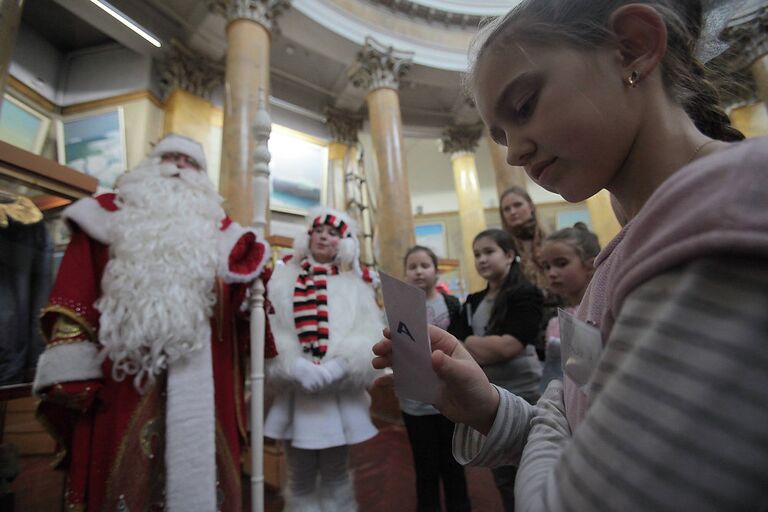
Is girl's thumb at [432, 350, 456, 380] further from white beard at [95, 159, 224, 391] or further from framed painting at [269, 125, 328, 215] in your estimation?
framed painting at [269, 125, 328, 215]

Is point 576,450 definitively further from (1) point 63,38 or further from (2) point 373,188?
(1) point 63,38

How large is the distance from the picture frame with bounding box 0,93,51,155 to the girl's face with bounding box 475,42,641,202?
6.46 meters

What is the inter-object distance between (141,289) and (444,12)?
339 inches

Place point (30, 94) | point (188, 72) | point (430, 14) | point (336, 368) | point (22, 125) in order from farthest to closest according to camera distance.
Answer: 1. point (430, 14)
2. point (188, 72)
3. point (30, 94)
4. point (22, 125)
5. point (336, 368)

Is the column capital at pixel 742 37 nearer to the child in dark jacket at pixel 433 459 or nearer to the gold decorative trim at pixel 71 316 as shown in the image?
the child in dark jacket at pixel 433 459

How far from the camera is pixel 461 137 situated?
998 centimetres

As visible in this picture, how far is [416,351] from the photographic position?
60 centimetres

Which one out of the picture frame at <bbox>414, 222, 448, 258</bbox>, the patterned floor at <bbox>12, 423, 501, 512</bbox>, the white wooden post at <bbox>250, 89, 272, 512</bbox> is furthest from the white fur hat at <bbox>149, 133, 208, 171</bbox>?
the picture frame at <bbox>414, 222, 448, 258</bbox>

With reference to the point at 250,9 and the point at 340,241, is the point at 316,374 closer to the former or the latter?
the point at 340,241

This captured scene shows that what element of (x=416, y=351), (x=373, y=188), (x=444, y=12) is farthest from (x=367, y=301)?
(x=444, y=12)

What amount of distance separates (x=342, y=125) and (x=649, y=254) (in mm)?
9007

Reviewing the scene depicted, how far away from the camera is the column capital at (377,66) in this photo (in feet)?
22.4

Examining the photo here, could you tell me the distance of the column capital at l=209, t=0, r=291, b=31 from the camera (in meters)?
4.83

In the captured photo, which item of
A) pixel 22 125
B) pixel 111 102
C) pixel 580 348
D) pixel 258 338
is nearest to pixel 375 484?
pixel 258 338
